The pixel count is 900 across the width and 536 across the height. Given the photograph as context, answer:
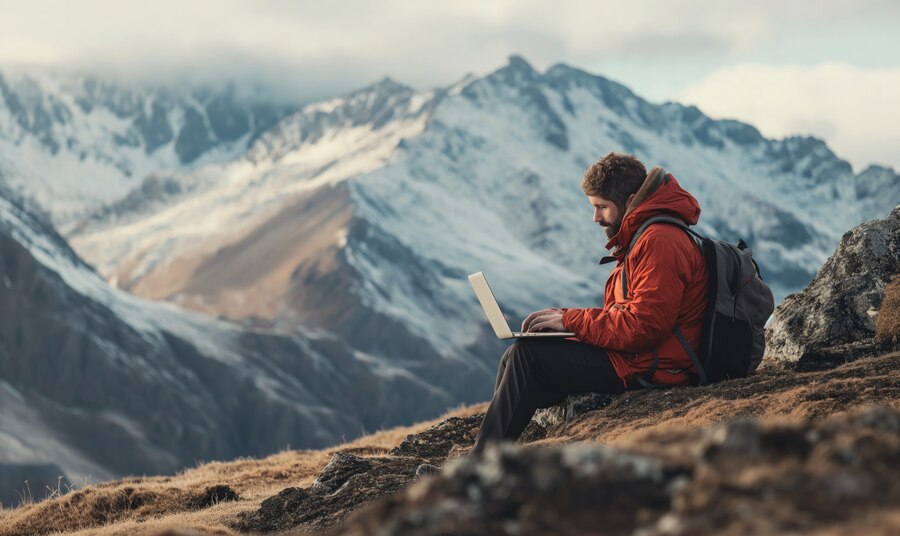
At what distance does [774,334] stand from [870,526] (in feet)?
36.6

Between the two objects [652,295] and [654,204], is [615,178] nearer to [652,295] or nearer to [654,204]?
[654,204]

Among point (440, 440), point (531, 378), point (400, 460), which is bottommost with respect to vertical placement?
point (440, 440)

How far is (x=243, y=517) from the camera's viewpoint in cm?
1239

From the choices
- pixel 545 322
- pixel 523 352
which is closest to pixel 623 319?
pixel 545 322

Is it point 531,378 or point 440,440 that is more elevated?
point 531,378

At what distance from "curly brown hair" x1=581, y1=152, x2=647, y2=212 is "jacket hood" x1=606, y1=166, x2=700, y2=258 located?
105mm

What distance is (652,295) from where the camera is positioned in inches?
419

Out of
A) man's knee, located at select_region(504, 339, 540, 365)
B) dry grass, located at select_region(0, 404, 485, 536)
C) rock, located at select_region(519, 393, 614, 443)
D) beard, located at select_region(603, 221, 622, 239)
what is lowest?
dry grass, located at select_region(0, 404, 485, 536)

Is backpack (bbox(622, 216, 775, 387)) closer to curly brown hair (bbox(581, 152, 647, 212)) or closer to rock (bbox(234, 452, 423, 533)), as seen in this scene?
curly brown hair (bbox(581, 152, 647, 212))

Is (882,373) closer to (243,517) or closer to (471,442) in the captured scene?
(471,442)

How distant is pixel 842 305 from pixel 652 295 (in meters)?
4.61

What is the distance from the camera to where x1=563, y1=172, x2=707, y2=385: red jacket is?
1066 cm

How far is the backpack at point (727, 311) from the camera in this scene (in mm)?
11102

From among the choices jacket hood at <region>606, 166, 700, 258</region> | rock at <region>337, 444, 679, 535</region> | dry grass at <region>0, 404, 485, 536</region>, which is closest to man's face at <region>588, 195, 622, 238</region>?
jacket hood at <region>606, 166, 700, 258</region>
